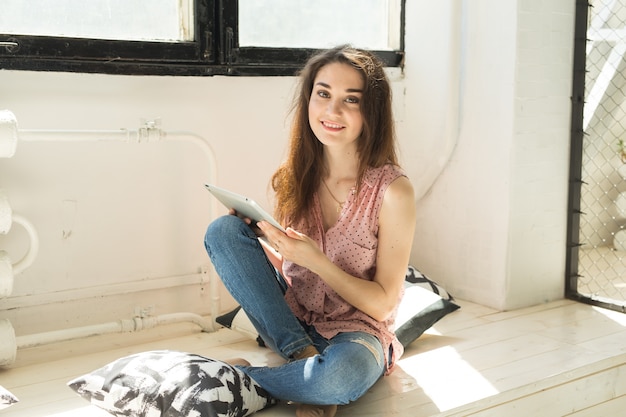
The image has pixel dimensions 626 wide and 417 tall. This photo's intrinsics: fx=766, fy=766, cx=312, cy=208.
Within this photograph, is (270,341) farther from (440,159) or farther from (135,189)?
(440,159)

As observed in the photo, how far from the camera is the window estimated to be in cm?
205

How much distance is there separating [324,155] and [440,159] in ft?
2.81

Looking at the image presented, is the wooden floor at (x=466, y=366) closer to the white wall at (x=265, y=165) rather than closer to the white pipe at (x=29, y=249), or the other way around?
the white wall at (x=265, y=165)

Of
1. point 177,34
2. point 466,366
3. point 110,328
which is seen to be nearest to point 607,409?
point 466,366

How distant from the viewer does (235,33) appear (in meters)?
2.34

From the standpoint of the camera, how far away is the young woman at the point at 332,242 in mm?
1673

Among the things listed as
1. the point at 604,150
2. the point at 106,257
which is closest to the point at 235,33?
the point at 106,257

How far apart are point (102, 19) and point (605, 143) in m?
2.37

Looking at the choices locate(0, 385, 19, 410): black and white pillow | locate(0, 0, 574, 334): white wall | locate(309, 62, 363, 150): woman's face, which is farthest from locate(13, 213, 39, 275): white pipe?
locate(309, 62, 363, 150): woman's face

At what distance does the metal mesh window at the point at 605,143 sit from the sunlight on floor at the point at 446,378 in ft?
4.34

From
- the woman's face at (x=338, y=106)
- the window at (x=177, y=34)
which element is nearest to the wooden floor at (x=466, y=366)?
the woman's face at (x=338, y=106)

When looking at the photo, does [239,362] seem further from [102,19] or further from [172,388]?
[102,19]

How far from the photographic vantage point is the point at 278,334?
5.85ft

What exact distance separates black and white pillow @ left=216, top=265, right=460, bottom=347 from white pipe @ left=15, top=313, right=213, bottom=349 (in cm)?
9
